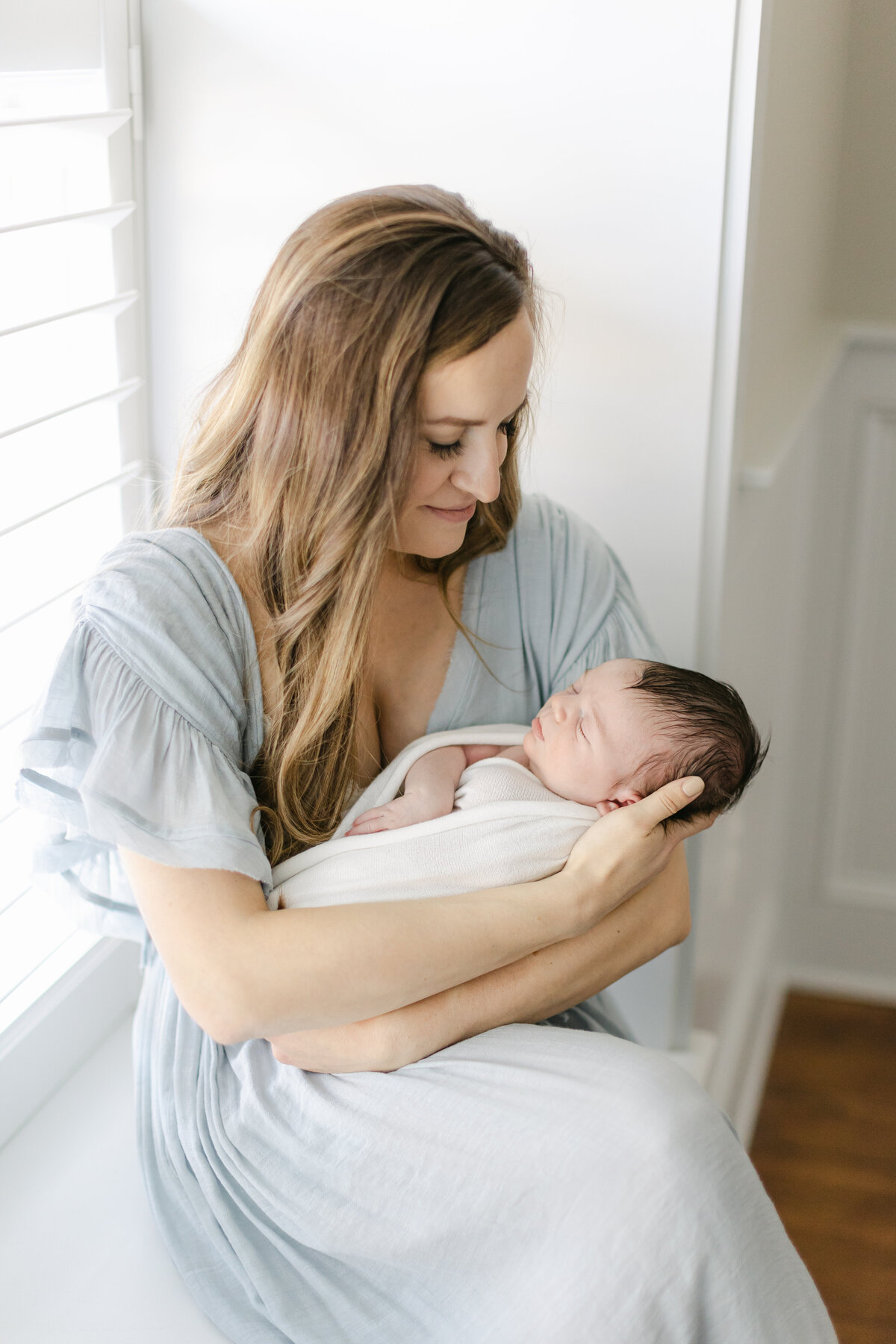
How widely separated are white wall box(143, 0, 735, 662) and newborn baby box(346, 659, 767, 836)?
0.97 feet

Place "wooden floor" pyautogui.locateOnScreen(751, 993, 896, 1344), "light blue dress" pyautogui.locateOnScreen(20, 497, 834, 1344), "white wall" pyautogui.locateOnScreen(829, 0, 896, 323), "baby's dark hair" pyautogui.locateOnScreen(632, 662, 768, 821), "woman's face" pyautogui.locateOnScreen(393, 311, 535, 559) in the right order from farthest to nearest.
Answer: "white wall" pyautogui.locateOnScreen(829, 0, 896, 323) → "wooden floor" pyautogui.locateOnScreen(751, 993, 896, 1344) → "baby's dark hair" pyautogui.locateOnScreen(632, 662, 768, 821) → "woman's face" pyautogui.locateOnScreen(393, 311, 535, 559) → "light blue dress" pyautogui.locateOnScreen(20, 497, 834, 1344)

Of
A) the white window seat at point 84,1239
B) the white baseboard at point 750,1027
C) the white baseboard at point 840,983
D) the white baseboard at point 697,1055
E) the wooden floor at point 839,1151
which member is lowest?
the wooden floor at point 839,1151

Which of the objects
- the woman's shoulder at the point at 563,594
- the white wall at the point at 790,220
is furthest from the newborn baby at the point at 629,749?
the white wall at the point at 790,220

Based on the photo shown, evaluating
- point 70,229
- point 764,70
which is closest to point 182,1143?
point 70,229

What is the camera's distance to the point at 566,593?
130 cm

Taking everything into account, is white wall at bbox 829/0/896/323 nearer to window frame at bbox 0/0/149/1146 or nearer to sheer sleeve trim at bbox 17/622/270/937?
window frame at bbox 0/0/149/1146

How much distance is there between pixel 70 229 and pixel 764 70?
761 mm

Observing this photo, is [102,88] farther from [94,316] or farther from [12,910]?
[12,910]

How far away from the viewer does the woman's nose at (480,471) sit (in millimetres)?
1057

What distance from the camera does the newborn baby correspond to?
112 centimetres

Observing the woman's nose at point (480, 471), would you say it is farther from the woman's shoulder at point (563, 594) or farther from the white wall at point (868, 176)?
the white wall at point (868, 176)

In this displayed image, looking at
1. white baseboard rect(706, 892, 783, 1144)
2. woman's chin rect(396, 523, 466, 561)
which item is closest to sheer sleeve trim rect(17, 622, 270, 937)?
woman's chin rect(396, 523, 466, 561)

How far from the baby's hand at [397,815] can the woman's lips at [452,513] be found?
0.25 m

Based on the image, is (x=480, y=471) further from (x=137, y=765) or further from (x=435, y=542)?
(x=137, y=765)
